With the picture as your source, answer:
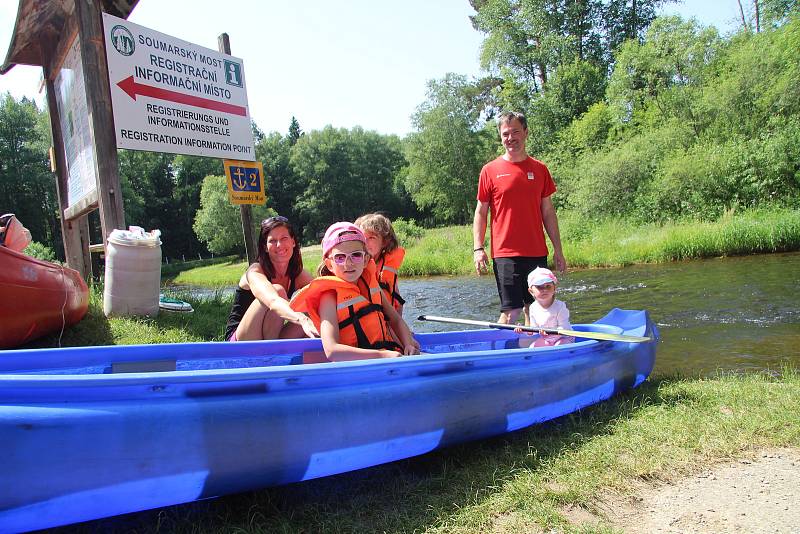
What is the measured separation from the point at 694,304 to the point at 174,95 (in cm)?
673

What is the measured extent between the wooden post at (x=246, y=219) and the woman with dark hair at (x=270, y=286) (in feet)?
6.98

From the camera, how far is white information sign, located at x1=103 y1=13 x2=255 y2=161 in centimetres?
473

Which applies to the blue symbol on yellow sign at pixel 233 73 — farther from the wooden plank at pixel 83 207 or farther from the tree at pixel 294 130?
the tree at pixel 294 130

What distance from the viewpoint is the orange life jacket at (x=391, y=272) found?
3.36 meters

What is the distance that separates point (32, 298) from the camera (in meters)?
3.77

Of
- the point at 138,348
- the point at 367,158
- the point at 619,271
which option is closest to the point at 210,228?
the point at 367,158

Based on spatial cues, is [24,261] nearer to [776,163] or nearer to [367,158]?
[776,163]

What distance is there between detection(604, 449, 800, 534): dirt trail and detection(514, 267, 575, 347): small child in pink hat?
133 cm

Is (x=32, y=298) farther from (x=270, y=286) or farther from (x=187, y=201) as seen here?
(x=187, y=201)

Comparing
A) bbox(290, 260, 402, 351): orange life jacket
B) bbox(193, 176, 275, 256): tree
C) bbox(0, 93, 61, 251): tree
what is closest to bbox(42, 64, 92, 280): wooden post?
bbox(290, 260, 402, 351): orange life jacket

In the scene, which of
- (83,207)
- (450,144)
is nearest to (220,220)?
(450,144)

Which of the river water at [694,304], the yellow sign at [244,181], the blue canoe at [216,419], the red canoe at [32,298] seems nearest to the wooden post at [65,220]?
the yellow sign at [244,181]

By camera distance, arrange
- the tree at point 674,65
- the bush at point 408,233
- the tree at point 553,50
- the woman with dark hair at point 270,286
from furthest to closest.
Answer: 1. the tree at point 553,50
2. the bush at point 408,233
3. the tree at point 674,65
4. the woman with dark hair at point 270,286

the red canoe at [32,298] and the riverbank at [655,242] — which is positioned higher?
the red canoe at [32,298]
